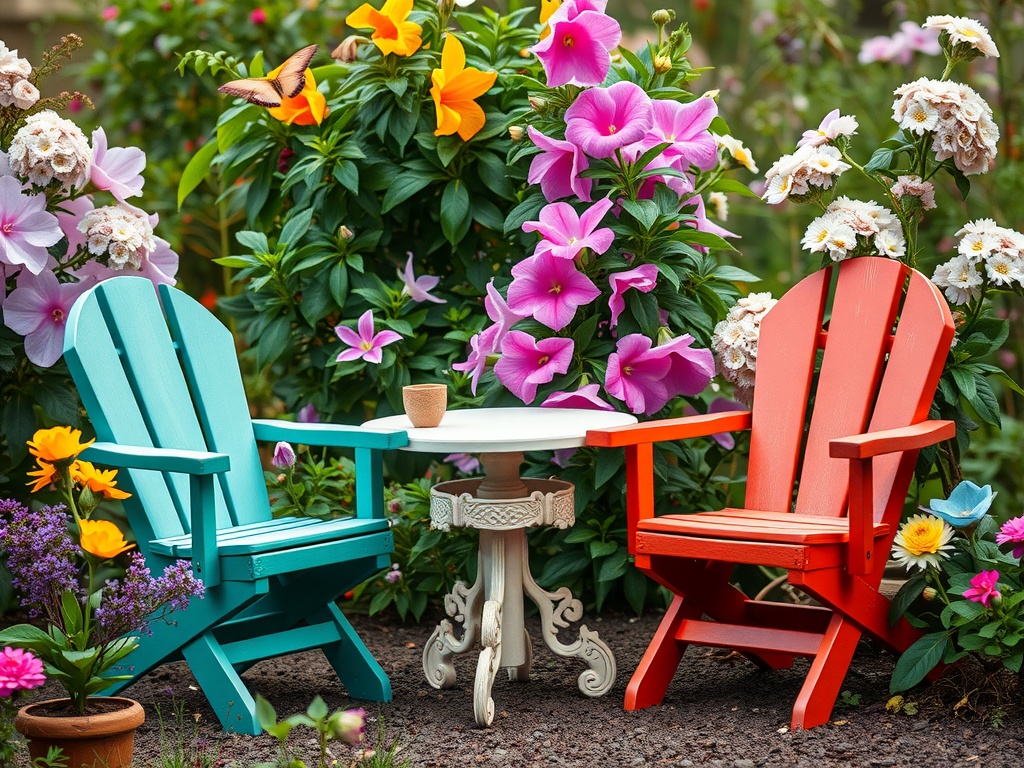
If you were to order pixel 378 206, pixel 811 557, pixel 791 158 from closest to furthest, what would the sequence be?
pixel 811 557 < pixel 791 158 < pixel 378 206

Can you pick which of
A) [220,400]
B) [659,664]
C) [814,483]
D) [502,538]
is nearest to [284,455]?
[220,400]

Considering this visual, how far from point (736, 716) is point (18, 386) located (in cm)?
202

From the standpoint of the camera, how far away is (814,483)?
296cm

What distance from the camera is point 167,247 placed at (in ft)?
11.3

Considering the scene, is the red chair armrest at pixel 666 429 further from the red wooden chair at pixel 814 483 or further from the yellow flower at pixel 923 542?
the yellow flower at pixel 923 542

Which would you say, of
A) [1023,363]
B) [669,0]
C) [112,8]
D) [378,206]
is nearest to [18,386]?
[378,206]

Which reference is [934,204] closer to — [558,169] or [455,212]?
[558,169]

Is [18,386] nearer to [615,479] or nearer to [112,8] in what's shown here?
[615,479]

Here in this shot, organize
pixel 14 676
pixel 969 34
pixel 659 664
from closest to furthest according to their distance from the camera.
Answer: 1. pixel 14 676
2. pixel 659 664
3. pixel 969 34

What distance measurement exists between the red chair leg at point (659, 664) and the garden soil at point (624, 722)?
4 cm

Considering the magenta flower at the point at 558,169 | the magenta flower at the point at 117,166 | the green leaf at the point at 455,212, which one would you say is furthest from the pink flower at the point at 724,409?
the magenta flower at the point at 117,166

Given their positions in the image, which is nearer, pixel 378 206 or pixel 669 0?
pixel 378 206

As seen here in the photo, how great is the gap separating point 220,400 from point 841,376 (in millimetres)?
1515

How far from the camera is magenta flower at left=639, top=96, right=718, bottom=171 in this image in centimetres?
319
